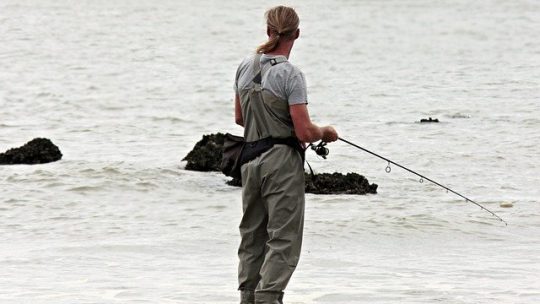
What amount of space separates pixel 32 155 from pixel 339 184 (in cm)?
473

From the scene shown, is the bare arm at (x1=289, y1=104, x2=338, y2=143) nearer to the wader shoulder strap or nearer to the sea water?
the wader shoulder strap

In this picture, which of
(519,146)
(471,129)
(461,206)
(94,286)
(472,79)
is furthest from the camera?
(472,79)

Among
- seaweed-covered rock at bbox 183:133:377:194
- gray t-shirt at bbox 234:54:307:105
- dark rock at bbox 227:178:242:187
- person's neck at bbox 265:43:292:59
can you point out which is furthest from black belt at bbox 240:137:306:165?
dark rock at bbox 227:178:242:187

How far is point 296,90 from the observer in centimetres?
661

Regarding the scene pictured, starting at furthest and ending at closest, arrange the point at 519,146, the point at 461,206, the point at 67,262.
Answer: the point at 519,146, the point at 461,206, the point at 67,262

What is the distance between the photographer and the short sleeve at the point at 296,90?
6.61 metres

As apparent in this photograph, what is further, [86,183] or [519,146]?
[519,146]

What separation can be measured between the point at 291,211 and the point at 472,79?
83.0ft

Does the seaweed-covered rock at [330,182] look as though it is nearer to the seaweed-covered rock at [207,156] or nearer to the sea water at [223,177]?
the seaweed-covered rock at [207,156]

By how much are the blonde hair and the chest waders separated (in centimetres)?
10

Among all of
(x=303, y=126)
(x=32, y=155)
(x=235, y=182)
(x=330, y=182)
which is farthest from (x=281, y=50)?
(x=32, y=155)

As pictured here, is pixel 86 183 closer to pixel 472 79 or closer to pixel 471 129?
pixel 471 129

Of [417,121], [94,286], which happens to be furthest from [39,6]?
[94,286]

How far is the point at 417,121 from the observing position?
23094 millimetres
